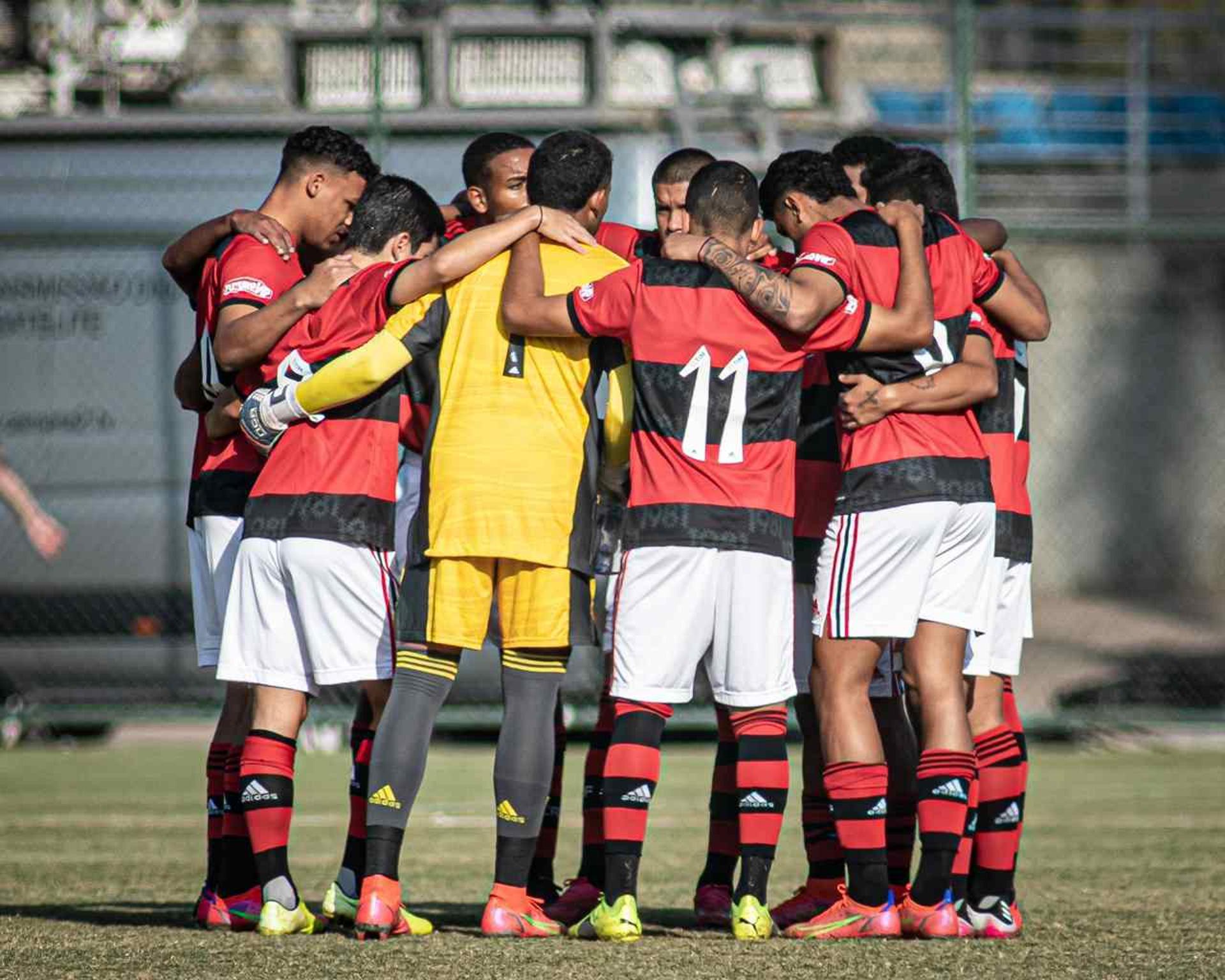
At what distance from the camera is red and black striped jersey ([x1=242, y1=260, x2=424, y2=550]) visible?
15.0 ft

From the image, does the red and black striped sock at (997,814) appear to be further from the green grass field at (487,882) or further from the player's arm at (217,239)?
the player's arm at (217,239)

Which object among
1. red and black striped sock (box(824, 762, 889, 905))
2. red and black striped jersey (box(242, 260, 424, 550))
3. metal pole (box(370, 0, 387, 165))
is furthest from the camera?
metal pole (box(370, 0, 387, 165))

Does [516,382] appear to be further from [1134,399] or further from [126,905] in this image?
[1134,399]

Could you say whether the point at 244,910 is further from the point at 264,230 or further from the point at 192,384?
the point at 264,230

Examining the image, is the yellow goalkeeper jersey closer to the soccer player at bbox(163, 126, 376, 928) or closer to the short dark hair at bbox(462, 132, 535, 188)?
the soccer player at bbox(163, 126, 376, 928)

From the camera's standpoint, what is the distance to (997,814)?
191 inches

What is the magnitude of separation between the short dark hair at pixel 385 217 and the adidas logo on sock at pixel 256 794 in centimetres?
142

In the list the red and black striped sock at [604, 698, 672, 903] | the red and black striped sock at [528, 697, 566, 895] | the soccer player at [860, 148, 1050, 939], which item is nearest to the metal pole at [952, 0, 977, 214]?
the soccer player at [860, 148, 1050, 939]

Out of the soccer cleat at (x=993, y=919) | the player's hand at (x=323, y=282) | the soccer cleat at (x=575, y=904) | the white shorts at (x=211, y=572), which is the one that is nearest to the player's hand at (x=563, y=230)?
the player's hand at (x=323, y=282)

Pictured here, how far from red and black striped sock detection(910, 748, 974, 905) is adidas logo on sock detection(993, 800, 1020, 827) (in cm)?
32

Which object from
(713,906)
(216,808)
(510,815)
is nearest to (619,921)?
(510,815)

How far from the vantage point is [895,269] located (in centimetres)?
470

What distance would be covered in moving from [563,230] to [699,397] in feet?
1.93

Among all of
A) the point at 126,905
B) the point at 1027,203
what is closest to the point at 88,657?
the point at 126,905
